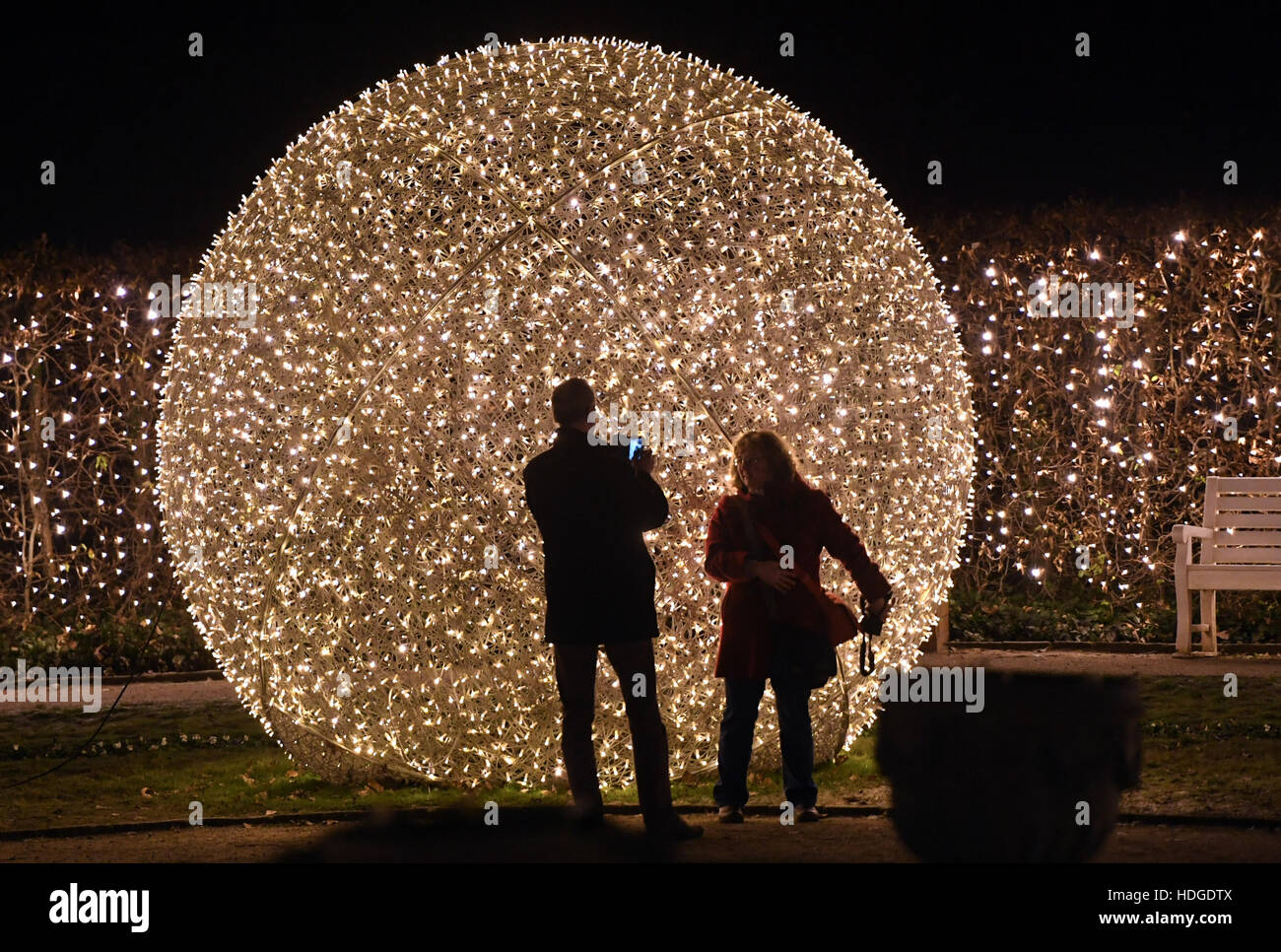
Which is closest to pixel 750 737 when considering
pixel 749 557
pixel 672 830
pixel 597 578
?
pixel 672 830

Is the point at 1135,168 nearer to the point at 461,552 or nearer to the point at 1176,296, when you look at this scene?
the point at 1176,296

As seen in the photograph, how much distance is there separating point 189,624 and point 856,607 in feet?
19.5

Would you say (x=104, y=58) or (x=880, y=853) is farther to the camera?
(x=104, y=58)

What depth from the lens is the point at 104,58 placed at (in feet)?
55.9

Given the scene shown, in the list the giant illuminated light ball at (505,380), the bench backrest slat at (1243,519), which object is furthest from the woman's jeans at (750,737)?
the bench backrest slat at (1243,519)

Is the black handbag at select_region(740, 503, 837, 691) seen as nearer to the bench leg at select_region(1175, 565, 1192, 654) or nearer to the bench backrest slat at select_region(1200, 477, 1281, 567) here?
the bench leg at select_region(1175, 565, 1192, 654)

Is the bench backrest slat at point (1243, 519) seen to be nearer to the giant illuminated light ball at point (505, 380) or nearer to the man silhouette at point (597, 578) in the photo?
the giant illuminated light ball at point (505, 380)

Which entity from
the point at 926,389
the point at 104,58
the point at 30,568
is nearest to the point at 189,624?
the point at 30,568

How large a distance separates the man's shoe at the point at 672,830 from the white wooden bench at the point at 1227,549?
16.9 feet

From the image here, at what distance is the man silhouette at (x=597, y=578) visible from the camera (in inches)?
217

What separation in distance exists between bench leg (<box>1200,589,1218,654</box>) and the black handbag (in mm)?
4667

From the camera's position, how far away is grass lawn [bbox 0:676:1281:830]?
630 cm

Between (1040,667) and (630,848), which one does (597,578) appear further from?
(1040,667)

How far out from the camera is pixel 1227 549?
405 inches
